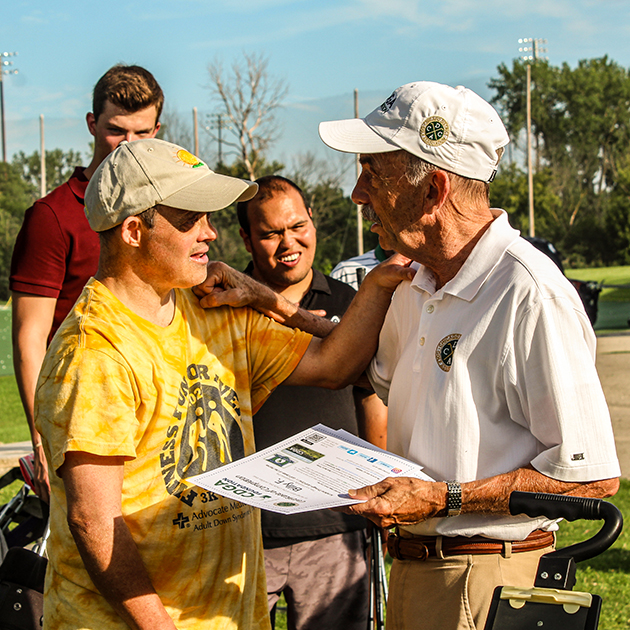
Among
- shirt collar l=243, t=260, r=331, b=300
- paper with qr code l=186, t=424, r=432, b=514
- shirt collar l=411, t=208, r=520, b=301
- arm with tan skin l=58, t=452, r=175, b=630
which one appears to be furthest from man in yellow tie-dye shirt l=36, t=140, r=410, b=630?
shirt collar l=243, t=260, r=331, b=300

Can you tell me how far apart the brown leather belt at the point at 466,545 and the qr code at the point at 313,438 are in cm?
43

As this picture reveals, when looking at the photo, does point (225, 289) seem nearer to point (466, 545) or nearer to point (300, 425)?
point (300, 425)

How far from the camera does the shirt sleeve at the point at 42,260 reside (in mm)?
3600

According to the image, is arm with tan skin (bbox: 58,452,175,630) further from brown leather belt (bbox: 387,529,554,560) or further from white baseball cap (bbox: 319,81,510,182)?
white baseball cap (bbox: 319,81,510,182)

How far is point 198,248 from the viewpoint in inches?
91.7

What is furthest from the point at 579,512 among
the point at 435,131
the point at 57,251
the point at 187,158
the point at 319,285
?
the point at 57,251

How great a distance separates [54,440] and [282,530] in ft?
5.21

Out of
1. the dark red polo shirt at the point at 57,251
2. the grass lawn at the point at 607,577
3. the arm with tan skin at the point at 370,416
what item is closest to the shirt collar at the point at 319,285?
the arm with tan skin at the point at 370,416

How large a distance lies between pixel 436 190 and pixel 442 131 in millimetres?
178

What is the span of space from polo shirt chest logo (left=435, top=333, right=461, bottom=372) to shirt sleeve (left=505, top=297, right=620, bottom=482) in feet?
0.69

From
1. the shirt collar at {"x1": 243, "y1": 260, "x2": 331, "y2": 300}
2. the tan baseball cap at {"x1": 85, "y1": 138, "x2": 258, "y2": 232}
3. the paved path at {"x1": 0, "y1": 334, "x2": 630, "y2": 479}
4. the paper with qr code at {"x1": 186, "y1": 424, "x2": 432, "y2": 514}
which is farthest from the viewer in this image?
the paved path at {"x1": 0, "y1": 334, "x2": 630, "y2": 479}

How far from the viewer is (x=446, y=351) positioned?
2215 millimetres

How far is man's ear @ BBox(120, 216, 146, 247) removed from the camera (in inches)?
86.3

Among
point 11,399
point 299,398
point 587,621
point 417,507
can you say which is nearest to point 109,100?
point 299,398
